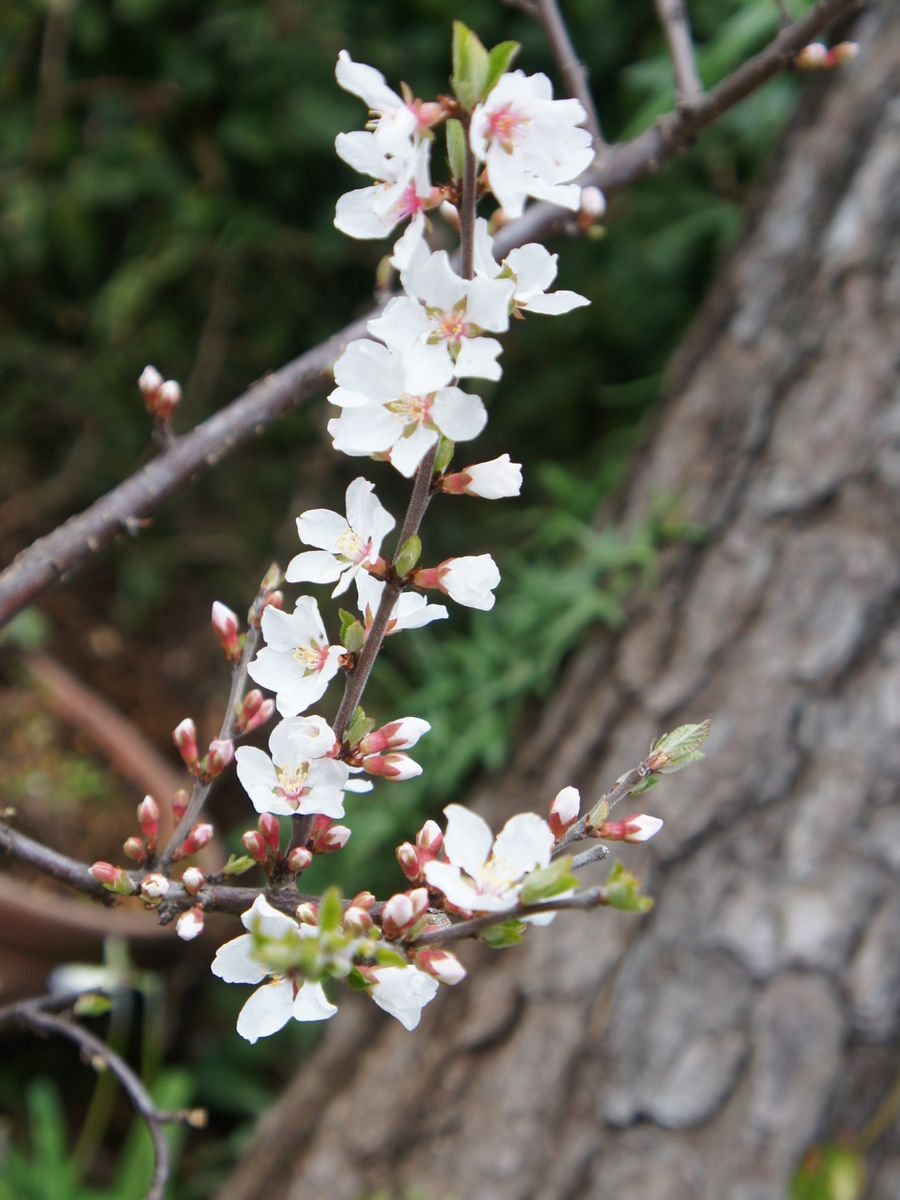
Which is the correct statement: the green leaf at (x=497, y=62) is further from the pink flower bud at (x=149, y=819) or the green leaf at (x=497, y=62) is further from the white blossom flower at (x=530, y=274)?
the pink flower bud at (x=149, y=819)

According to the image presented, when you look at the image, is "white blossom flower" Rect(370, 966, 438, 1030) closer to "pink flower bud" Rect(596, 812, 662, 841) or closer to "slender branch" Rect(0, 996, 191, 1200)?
"pink flower bud" Rect(596, 812, 662, 841)

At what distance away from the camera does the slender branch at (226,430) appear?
27.7 inches

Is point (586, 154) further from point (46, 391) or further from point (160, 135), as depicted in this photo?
point (46, 391)

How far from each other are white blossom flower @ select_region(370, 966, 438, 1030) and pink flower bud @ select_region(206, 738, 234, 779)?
0.47 ft

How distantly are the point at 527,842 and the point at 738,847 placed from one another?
79 cm

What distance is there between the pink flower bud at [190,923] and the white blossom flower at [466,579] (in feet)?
0.61

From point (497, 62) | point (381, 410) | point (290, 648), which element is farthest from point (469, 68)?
point (290, 648)

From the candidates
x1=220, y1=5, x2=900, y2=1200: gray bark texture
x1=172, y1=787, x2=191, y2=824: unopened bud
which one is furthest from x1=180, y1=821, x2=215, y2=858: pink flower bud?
x1=220, y1=5, x2=900, y2=1200: gray bark texture

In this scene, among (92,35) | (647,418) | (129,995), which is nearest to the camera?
(647,418)

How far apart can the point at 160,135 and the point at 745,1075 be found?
1.72m

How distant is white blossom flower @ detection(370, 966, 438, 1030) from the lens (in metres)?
0.44

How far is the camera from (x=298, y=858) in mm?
510

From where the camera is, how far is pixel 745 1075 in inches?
43.5

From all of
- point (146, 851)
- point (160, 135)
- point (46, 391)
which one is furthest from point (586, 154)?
point (46, 391)
